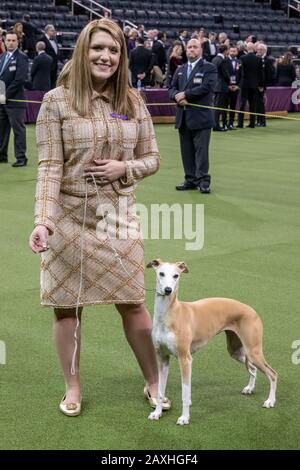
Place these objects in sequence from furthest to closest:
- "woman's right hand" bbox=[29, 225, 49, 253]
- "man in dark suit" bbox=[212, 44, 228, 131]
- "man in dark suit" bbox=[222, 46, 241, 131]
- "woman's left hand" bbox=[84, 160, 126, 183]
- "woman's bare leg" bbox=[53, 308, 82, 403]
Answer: "man in dark suit" bbox=[222, 46, 241, 131], "man in dark suit" bbox=[212, 44, 228, 131], "woman's bare leg" bbox=[53, 308, 82, 403], "woman's left hand" bbox=[84, 160, 126, 183], "woman's right hand" bbox=[29, 225, 49, 253]

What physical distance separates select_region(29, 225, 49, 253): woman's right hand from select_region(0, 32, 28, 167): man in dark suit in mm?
8733

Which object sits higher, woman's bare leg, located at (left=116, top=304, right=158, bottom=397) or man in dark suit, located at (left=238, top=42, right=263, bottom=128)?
woman's bare leg, located at (left=116, top=304, right=158, bottom=397)

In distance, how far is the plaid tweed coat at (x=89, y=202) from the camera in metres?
3.82

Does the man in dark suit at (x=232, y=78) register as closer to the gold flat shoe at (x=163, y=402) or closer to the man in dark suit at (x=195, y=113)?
the man in dark suit at (x=195, y=113)

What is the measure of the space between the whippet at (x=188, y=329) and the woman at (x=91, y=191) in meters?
0.18

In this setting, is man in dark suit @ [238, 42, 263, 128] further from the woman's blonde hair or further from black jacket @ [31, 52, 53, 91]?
the woman's blonde hair

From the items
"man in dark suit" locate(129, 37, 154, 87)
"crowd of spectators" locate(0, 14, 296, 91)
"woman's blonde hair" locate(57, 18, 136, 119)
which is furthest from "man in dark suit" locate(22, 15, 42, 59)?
"woman's blonde hair" locate(57, 18, 136, 119)

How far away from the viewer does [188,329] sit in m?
3.98

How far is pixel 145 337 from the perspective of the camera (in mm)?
4168

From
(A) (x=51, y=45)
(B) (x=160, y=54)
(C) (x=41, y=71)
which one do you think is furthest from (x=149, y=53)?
(C) (x=41, y=71)

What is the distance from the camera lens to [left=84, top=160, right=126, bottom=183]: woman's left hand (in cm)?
384

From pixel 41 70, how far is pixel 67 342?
14.6 m

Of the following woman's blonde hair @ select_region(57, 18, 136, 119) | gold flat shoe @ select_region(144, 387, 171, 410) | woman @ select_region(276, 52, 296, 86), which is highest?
woman's blonde hair @ select_region(57, 18, 136, 119)
